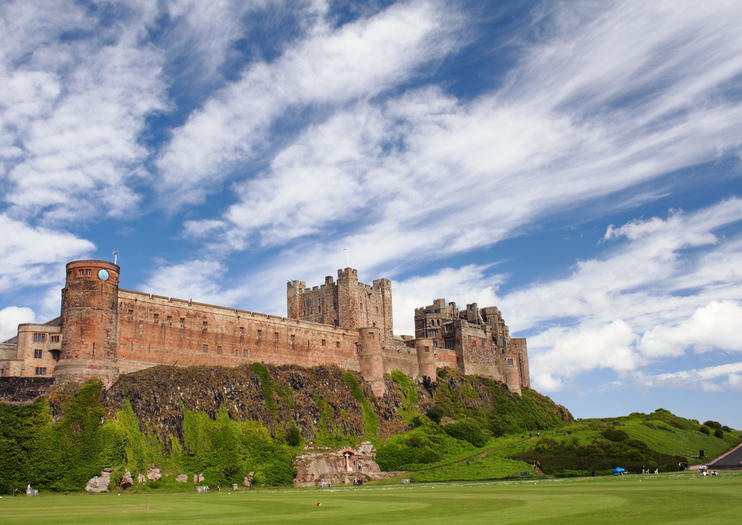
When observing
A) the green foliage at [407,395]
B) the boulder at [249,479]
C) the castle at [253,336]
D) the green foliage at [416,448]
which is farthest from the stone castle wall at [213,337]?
the boulder at [249,479]

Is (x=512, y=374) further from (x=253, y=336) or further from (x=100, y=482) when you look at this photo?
(x=100, y=482)

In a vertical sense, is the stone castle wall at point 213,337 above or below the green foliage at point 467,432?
above

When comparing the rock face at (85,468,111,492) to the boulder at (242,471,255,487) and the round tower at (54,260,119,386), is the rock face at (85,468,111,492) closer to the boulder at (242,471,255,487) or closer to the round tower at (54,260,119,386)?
the round tower at (54,260,119,386)

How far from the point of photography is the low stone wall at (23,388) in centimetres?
6775

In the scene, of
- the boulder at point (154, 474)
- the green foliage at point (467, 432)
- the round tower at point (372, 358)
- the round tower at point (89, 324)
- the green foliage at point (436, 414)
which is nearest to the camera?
the boulder at point (154, 474)

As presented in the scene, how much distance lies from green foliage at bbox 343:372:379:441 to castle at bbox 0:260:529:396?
3548 mm

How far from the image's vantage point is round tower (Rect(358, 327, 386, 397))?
100 m

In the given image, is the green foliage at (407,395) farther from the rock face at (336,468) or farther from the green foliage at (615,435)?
the green foliage at (615,435)

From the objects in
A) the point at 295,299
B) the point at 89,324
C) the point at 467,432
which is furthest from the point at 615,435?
the point at 89,324

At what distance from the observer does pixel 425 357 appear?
364ft

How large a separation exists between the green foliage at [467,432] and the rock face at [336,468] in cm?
1352

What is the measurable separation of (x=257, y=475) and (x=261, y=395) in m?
13.8

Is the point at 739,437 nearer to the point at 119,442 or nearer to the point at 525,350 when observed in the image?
the point at 525,350

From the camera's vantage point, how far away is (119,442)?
6788 centimetres
